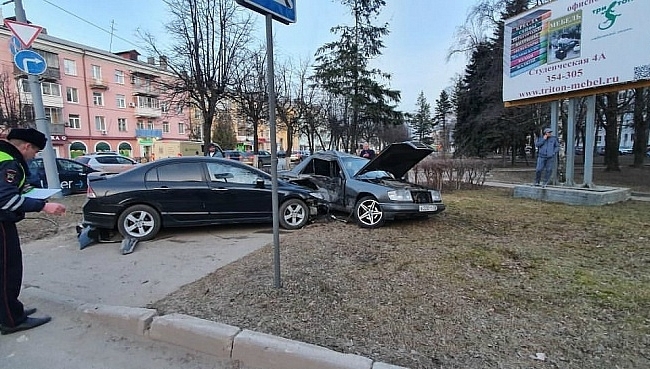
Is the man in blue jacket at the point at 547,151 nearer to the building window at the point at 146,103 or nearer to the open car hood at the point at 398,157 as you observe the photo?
the open car hood at the point at 398,157

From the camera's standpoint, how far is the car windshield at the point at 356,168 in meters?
7.38

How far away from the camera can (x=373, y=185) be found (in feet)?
22.2

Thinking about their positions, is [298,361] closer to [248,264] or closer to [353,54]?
[248,264]

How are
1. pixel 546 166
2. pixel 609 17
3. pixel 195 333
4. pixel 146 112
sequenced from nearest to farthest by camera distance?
pixel 195 333 < pixel 609 17 < pixel 546 166 < pixel 146 112

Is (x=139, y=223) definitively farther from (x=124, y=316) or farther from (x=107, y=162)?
(x=107, y=162)

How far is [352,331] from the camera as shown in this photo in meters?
2.82

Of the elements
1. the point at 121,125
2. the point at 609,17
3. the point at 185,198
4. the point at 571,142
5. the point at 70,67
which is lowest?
the point at 185,198

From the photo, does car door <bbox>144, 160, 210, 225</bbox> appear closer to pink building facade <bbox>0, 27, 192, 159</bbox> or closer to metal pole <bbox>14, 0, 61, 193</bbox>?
metal pole <bbox>14, 0, 61, 193</bbox>

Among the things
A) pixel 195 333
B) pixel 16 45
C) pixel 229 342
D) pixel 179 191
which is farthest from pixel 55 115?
pixel 229 342

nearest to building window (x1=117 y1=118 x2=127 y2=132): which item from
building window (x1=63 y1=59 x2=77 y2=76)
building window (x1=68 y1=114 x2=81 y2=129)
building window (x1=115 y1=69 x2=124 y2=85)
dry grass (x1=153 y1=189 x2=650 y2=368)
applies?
building window (x1=115 y1=69 x2=124 y2=85)

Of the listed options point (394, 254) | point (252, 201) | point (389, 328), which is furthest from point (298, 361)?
point (252, 201)

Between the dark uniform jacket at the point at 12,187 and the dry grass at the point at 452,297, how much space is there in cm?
143

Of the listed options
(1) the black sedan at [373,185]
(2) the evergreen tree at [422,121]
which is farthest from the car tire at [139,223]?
(2) the evergreen tree at [422,121]

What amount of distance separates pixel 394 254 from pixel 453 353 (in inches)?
94.6
